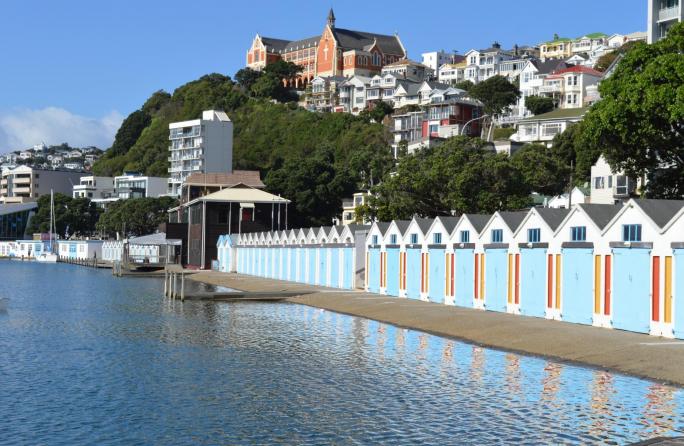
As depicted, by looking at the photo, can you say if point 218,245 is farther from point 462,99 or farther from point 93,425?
point 93,425

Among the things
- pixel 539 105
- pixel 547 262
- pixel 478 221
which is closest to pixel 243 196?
pixel 539 105

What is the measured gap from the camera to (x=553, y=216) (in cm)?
4416

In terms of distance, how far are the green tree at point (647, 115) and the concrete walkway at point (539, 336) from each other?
16.8 m

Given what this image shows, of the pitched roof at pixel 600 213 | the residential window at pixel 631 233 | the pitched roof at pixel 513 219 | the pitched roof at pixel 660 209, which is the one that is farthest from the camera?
the pitched roof at pixel 513 219

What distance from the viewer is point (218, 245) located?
127562 mm

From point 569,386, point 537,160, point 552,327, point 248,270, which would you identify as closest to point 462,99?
point 537,160

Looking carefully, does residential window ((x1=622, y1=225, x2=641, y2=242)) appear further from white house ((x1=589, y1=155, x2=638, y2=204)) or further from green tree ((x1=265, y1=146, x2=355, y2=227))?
green tree ((x1=265, y1=146, x2=355, y2=227))

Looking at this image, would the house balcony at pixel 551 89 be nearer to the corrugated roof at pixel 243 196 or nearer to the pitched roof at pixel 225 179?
the pitched roof at pixel 225 179

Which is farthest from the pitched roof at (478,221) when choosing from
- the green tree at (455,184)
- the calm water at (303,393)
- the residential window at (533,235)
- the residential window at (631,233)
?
the green tree at (455,184)

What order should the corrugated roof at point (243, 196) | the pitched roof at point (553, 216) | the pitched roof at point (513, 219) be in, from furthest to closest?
the corrugated roof at point (243, 196) < the pitched roof at point (513, 219) < the pitched roof at point (553, 216)

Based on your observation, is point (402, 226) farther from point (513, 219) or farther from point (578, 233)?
point (578, 233)

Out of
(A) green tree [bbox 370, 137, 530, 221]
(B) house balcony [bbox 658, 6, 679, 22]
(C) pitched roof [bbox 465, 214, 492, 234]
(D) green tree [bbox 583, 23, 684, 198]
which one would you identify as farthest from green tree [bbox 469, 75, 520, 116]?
(C) pitched roof [bbox 465, 214, 492, 234]

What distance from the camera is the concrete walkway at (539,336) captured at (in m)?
29.0

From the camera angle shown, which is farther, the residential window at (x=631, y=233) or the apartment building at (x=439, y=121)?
the apartment building at (x=439, y=121)
